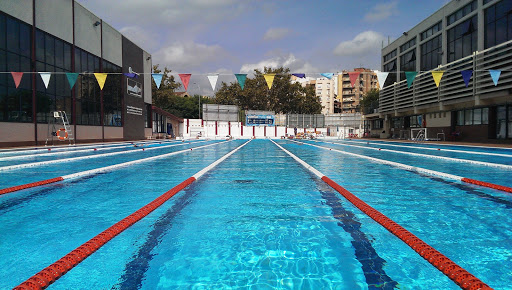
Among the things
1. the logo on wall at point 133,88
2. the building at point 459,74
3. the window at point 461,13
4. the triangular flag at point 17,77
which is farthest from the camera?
the logo on wall at point 133,88

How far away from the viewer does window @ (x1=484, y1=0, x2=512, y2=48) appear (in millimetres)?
Result: 17984

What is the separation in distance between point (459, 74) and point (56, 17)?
2551 centimetres

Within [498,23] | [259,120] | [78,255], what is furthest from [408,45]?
[78,255]

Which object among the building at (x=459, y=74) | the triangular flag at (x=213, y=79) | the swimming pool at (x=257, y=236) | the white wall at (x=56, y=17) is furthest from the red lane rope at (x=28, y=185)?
the building at (x=459, y=74)

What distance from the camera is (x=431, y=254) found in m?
2.48

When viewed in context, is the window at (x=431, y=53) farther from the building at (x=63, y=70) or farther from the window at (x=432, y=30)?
the building at (x=63, y=70)

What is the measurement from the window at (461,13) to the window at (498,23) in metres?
1.67

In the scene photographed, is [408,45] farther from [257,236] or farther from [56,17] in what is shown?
[257,236]

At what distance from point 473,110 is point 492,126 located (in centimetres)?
213

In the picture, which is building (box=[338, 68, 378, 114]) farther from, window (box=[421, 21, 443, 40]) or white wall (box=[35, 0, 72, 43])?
white wall (box=[35, 0, 72, 43])

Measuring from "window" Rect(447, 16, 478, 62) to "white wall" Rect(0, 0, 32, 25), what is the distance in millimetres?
26365

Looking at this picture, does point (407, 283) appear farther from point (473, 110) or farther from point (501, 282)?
point (473, 110)

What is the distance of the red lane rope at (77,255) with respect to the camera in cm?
204

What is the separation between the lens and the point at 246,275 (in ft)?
7.27
